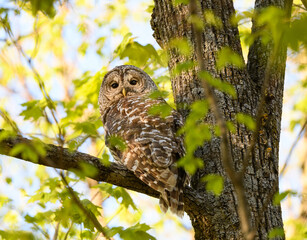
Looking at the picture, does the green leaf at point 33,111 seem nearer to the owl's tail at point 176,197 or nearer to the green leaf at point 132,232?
the green leaf at point 132,232

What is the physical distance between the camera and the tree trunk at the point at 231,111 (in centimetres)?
334

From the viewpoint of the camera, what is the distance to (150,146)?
376cm

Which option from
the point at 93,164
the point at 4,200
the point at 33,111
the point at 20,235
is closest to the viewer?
the point at 20,235

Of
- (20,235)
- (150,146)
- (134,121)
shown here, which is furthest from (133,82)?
(20,235)

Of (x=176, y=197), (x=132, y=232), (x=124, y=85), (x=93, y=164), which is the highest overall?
(x=124, y=85)

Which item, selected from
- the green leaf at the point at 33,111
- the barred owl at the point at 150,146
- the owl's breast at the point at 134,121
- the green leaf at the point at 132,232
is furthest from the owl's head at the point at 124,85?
the green leaf at the point at 132,232

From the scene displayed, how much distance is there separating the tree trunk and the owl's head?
43.8 inches

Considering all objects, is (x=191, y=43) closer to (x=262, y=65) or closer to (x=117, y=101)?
(x=262, y=65)

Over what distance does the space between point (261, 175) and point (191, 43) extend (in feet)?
4.63

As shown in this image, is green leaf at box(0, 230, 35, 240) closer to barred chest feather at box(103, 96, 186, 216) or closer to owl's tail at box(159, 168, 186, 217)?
barred chest feather at box(103, 96, 186, 216)

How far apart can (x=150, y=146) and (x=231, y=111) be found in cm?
78

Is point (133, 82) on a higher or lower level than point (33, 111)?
higher

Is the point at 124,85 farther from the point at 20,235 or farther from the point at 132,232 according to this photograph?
the point at 20,235

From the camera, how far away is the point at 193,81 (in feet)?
13.0
